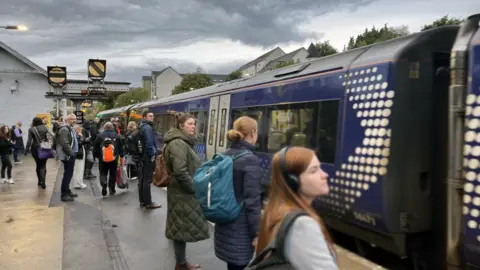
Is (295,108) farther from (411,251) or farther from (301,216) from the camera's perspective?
(301,216)

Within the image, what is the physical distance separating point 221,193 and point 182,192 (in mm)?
1567

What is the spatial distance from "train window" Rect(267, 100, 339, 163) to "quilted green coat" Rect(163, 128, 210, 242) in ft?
6.63

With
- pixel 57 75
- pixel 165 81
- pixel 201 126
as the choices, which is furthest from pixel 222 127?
pixel 165 81

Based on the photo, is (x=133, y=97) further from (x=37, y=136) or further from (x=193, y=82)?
(x=37, y=136)

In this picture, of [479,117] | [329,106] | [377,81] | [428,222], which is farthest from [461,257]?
[329,106]

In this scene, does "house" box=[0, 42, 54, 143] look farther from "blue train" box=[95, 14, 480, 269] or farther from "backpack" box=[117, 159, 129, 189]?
"blue train" box=[95, 14, 480, 269]

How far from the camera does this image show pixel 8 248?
5.60 metres

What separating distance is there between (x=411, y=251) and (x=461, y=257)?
1.12 metres

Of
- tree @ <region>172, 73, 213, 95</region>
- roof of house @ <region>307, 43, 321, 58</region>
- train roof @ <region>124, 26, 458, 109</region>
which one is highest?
roof of house @ <region>307, 43, 321, 58</region>

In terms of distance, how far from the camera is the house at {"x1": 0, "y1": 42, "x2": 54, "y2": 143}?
2388cm

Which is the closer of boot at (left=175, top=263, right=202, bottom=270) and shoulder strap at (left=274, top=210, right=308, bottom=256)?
shoulder strap at (left=274, top=210, right=308, bottom=256)

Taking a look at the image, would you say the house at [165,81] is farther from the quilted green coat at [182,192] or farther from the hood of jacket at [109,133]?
the quilted green coat at [182,192]

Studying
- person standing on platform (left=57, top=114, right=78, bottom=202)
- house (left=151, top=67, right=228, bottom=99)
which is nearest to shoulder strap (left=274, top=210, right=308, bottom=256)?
person standing on platform (left=57, top=114, right=78, bottom=202)

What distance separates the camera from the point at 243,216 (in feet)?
10.8
